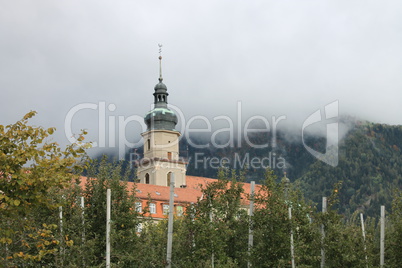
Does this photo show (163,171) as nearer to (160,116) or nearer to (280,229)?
(160,116)

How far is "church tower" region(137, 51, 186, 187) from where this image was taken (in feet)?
415

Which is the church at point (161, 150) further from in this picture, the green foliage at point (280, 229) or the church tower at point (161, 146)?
the green foliage at point (280, 229)

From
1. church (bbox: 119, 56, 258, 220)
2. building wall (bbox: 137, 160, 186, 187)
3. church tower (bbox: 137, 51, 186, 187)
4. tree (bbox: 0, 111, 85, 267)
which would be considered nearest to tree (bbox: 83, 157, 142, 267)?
tree (bbox: 0, 111, 85, 267)

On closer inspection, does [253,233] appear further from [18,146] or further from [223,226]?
[18,146]

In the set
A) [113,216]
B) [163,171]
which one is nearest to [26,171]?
[113,216]

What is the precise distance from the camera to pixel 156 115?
128 meters

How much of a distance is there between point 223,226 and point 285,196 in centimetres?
490

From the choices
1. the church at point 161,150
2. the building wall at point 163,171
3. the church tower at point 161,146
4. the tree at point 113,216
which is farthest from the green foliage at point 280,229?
the church tower at point 161,146

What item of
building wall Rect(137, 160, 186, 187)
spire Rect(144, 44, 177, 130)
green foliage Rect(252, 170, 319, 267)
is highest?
spire Rect(144, 44, 177, 130)

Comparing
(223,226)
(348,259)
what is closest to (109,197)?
(223,226)

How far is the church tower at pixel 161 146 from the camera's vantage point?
415 ft

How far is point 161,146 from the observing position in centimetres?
12775

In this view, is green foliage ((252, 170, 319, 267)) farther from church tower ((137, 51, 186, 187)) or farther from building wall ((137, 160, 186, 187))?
church tower ((137, 51, 186, 187))

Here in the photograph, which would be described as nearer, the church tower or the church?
the church
